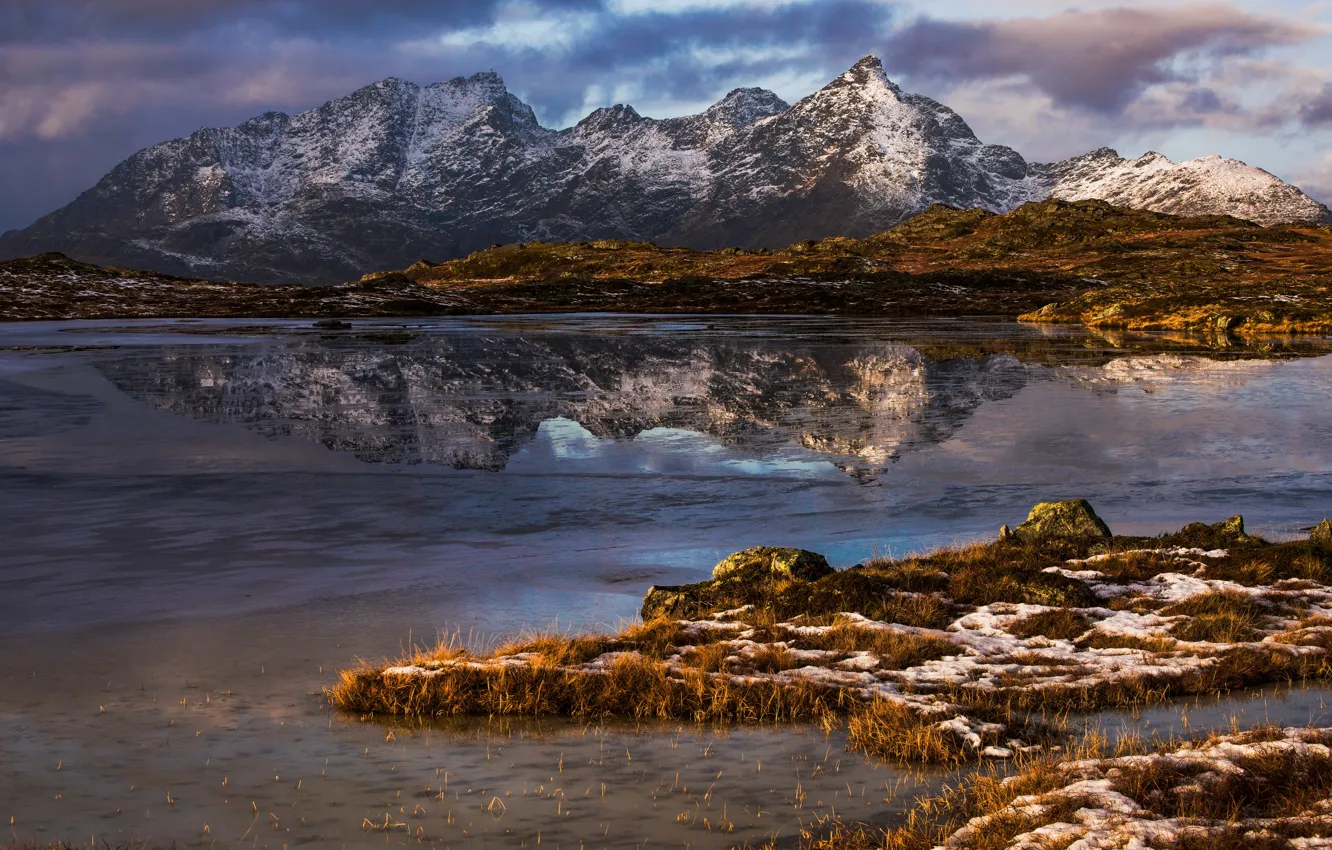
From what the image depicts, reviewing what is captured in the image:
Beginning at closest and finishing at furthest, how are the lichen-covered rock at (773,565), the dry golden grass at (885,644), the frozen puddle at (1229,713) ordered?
the frozen puddle at (1229,713) → the dry golden grass at (885,644) → the lichen-covered rock at (773,565)

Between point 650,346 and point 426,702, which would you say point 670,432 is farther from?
point 650,346

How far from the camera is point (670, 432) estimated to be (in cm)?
3300

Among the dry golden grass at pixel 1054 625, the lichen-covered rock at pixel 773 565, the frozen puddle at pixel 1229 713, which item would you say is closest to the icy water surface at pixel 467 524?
the frozen puddle at pixel 1229 713

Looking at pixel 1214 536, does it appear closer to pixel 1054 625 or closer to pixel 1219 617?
pixel 1219 617

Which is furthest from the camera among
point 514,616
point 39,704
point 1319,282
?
point 1319,282

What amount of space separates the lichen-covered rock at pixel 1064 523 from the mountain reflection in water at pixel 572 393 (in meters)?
6.54

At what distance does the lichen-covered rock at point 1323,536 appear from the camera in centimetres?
1811

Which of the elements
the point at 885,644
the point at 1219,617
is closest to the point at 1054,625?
the point at 1219,617

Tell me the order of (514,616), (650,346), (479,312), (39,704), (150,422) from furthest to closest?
(479,312) < (650,346) < (150,422) < (514,616) < (39,704)

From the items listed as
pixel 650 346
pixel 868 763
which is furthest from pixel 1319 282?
pixel 868 763

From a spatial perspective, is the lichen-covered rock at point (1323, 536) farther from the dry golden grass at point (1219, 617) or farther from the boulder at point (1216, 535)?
the dry golden grass at point (1219, 617)

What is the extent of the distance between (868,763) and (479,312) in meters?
135

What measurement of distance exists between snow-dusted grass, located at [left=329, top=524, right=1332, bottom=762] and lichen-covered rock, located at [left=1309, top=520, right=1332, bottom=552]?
22.5 inches

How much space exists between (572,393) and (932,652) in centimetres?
3097
